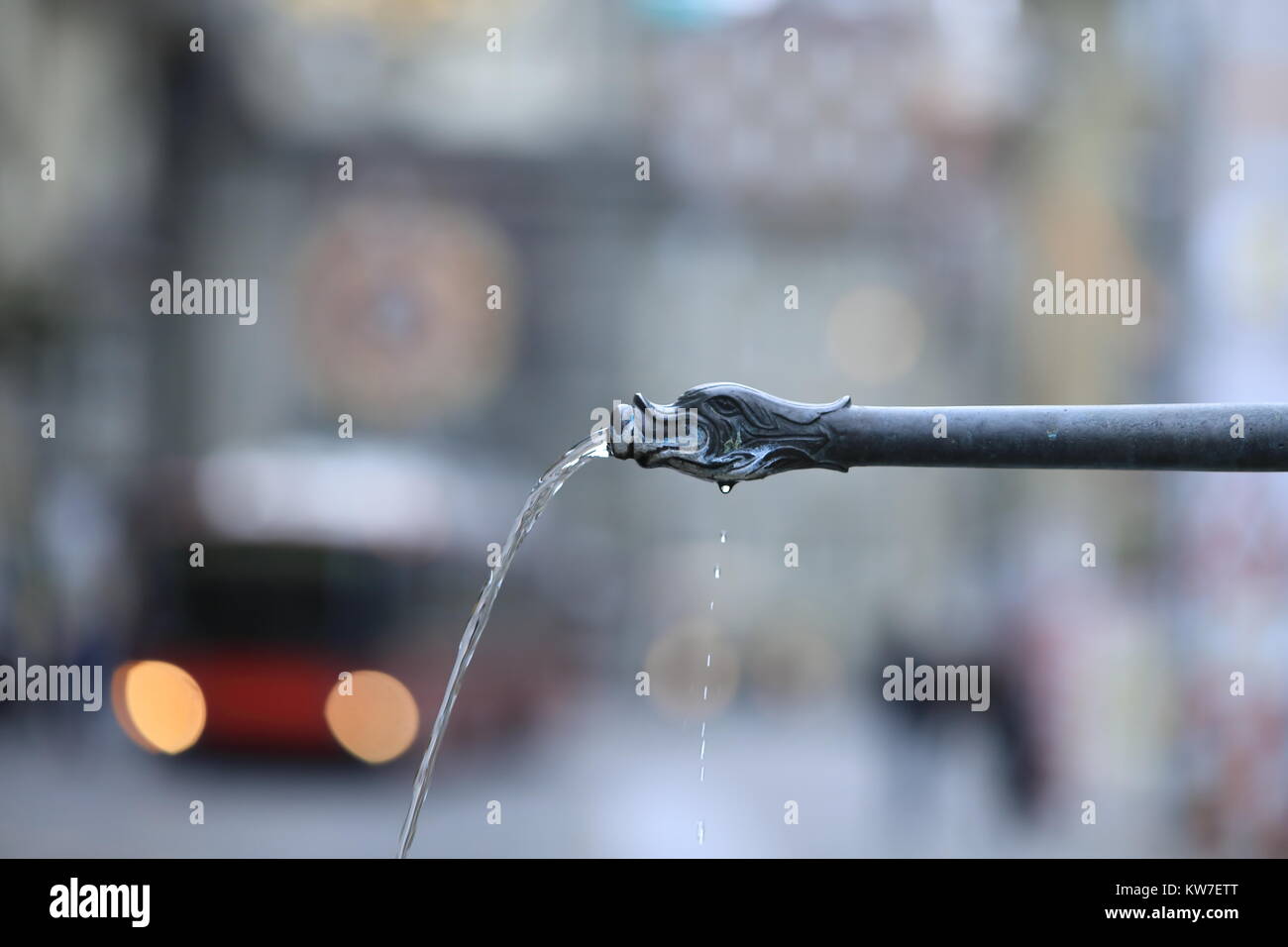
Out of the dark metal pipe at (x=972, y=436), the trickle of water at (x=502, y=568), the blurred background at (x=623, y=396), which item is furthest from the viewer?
the blurred background at (x=623, y=396)

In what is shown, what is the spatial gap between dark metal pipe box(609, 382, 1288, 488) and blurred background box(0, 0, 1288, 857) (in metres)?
6.41

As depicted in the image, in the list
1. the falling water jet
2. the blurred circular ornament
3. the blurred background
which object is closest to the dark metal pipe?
the falling water jet

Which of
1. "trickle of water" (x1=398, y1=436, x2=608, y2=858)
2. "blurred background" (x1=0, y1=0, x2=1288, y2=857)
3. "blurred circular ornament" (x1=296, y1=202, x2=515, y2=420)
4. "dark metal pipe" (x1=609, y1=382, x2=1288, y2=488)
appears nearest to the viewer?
"dark metal pipe" (x1=609, y1=382, x2=1288, y2=488)

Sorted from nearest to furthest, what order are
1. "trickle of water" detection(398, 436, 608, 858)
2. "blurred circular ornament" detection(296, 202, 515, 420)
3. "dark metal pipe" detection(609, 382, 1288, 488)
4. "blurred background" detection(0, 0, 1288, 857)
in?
"dark metal pipe" detection(609, 382, 1288, 488) → "trickle of water" detection(398, 436, 608, 858) → "blurred background" detection(0, 0, 1288, 857) → "blurred circular ornament" detection(296, 202, 515, 420)

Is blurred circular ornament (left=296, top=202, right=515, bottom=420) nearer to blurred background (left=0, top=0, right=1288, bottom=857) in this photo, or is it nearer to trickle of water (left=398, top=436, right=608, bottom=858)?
blurred background (left=0, top=0, right=1288, bottom=857)

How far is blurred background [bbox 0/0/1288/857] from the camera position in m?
8.59

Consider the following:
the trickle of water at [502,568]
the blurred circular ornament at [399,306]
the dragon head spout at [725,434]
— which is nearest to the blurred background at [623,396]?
the blurred circular ornament at [399,306]

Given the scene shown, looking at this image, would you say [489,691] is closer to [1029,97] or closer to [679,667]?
[679,667]

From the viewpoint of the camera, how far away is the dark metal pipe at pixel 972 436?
170 centimetres

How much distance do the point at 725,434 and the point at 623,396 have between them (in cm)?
1995

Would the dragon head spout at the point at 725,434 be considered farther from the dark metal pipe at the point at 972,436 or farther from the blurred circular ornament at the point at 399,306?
the blurred circular ornament at the point at 399,306

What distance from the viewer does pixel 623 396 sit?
71.2 feet

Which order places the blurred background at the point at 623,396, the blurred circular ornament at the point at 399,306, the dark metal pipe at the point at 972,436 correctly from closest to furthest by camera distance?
the dark metal pipe at the point at 972,436 → the blurred background at the point at 623,396 → the blurred circular ornament at the point at 399,306

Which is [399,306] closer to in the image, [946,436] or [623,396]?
[623,396]
